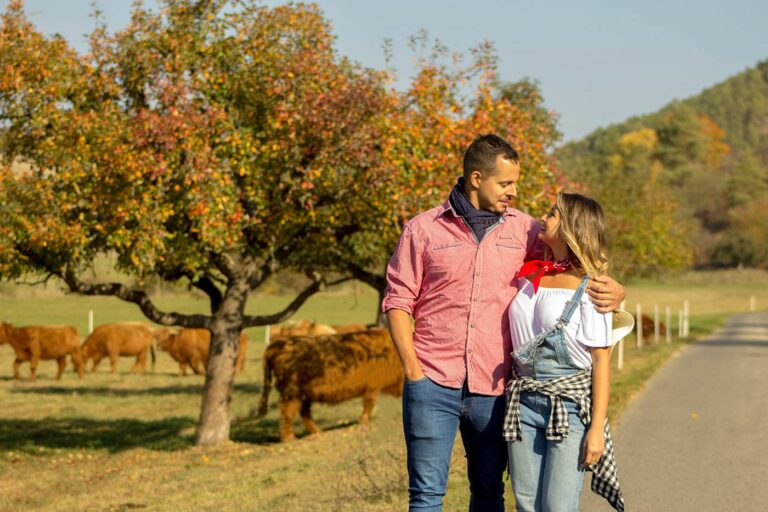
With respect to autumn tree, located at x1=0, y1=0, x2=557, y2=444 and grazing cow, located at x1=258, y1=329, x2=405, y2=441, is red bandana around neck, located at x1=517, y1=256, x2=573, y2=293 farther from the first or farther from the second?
grazing cow, located at x1=258, y1=329, x2=405, y2=441

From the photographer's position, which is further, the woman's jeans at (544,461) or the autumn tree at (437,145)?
the autumn tree at (437,145)

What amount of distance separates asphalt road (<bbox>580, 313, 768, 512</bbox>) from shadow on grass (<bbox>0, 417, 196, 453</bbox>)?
6680 mm

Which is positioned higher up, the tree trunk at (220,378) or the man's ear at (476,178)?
the man's ear at (476,178)

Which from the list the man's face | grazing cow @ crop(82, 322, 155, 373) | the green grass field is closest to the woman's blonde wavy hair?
the man's face

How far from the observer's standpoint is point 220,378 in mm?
15070

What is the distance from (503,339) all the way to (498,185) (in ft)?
2.19

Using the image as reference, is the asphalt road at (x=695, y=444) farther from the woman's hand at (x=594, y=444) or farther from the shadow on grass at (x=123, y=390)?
the shadow on grass at (x=123, y=390)

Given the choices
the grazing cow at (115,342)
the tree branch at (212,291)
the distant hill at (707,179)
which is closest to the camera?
the tree branch at (212,291)

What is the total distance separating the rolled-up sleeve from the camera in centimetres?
474

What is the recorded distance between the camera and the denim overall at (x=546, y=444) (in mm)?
4371

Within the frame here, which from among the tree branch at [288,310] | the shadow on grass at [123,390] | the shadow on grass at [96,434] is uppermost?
the tree branch at [288,310]

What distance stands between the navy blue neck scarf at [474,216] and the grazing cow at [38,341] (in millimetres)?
23371

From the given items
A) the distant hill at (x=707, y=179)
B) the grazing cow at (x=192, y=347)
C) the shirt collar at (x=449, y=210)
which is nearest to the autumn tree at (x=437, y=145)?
the shirt collar at (x=449, y=210)

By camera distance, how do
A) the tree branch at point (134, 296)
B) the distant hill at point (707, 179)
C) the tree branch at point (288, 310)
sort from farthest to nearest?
the distant hill at point (707, 179) → the tree branch at point (288, 310) → the tree branch at point (134, 296)
